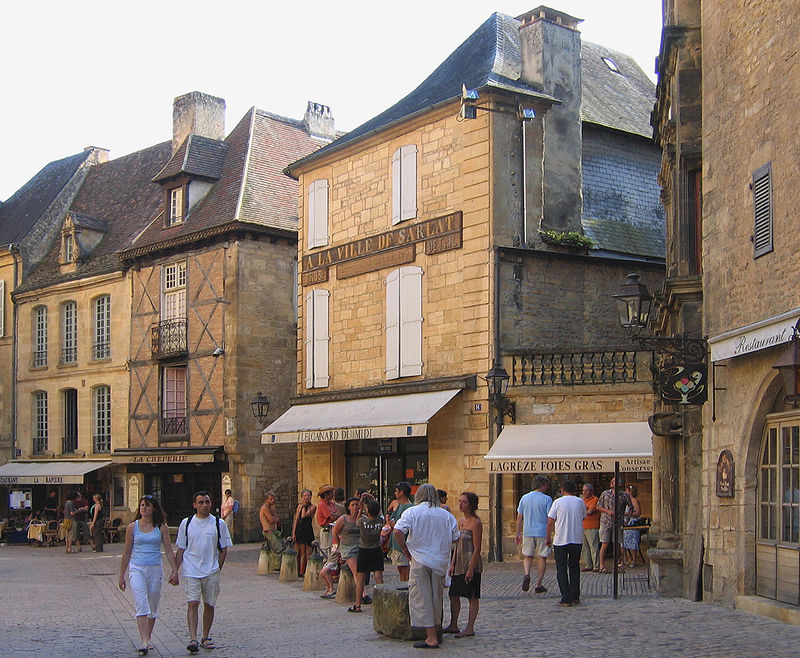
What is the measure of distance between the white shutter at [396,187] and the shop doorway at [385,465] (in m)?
4.01

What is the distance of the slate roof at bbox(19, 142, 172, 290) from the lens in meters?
30.8

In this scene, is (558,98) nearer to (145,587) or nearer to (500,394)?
(500,394)

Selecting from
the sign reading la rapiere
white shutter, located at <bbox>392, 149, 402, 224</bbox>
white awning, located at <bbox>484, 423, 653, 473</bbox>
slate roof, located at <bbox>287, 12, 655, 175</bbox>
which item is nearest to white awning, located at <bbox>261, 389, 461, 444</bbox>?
white awning, located at <bbox>484, 423, 653, 473</bbox>

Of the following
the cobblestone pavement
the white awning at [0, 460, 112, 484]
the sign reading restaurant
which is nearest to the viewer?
the cobblestone pavement

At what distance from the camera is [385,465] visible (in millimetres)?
21750

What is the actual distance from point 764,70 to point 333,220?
13.0 metres

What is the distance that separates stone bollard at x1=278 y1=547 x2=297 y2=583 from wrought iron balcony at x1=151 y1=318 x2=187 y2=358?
12.1 m

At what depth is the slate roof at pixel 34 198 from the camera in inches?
1355

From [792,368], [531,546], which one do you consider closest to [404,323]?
[531,546]

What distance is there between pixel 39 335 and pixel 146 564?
79.8 ft

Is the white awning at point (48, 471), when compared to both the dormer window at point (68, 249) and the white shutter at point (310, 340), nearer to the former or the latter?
the dormer window at point (68, 249)

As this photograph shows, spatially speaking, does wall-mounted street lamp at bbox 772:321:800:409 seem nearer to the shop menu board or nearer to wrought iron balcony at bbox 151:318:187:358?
wrought iron balcony at bbox 151:318:187:358

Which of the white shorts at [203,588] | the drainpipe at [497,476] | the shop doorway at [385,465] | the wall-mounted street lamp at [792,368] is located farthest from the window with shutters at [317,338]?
the wall-mounted street lamp at [792,368]

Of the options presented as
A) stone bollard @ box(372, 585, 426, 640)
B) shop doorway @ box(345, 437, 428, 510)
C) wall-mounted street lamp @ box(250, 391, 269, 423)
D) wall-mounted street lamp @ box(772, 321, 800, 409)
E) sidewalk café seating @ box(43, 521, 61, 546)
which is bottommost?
sidewalk café seating @ box(43, 521, 61, 546)
